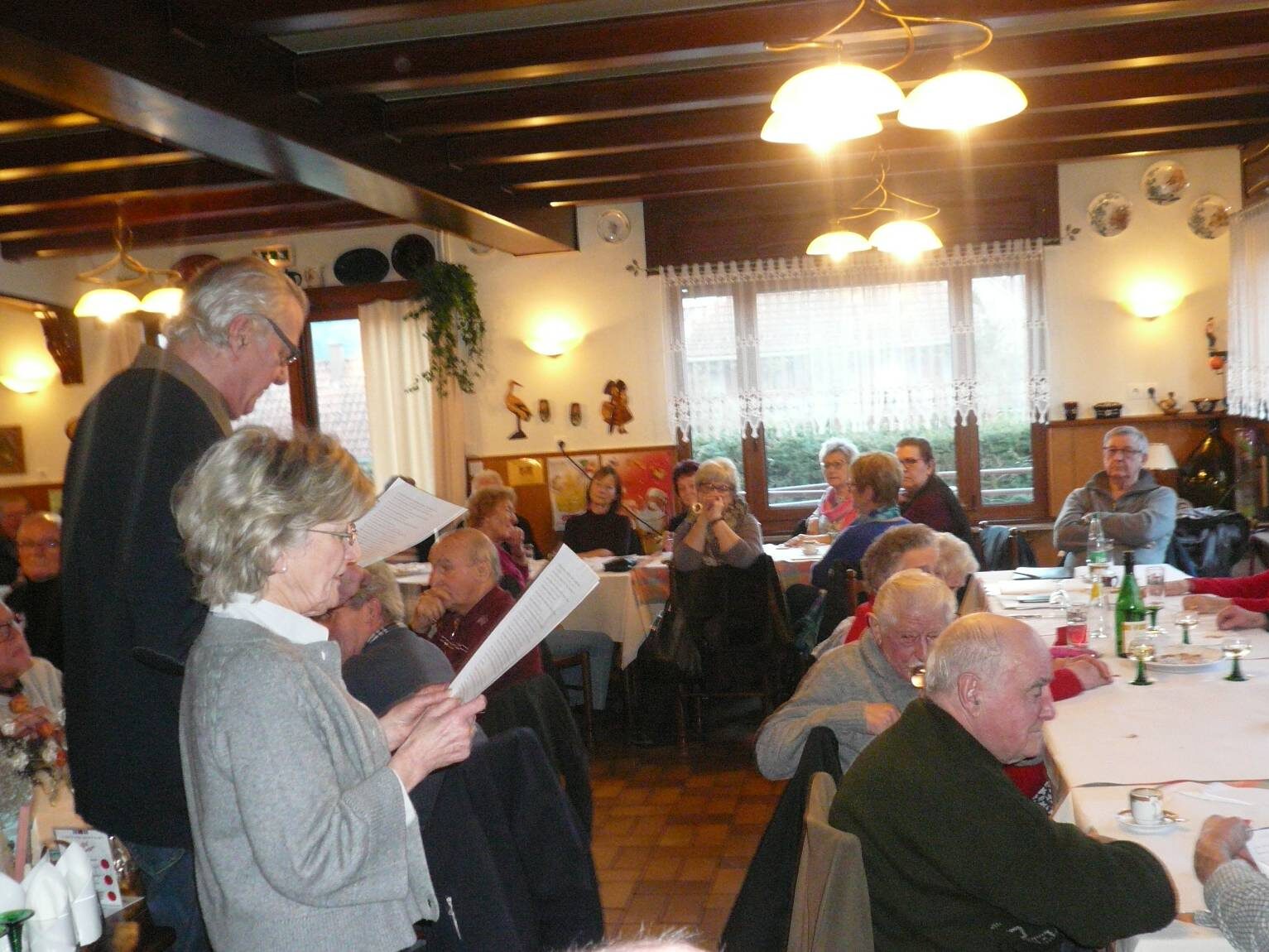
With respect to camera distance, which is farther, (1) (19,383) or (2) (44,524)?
(1) (19,383)

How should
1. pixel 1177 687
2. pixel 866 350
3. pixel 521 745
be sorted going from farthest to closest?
pixel 866 350 → pixel 1177 687 → pixel 521 745

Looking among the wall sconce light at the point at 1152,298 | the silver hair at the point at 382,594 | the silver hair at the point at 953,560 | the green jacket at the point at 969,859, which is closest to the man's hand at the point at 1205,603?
the silver hair at the point at 953,560

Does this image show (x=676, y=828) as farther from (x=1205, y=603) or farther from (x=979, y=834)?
(x=979, y=834)

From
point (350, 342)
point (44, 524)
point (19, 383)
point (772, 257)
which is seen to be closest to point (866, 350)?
point (772, 257)

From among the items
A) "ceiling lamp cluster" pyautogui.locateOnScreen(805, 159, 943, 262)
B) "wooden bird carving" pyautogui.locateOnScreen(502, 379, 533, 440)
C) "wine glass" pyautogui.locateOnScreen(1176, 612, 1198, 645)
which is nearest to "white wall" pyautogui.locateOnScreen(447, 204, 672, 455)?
"wooden bird carving" pyautogui.locateOnScreen(502, 379, 533, 440)

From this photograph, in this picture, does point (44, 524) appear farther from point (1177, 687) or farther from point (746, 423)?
point (746, 423)

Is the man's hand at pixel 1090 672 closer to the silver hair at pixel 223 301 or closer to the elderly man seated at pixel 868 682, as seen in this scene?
the elderly man seated at pixel 868 682

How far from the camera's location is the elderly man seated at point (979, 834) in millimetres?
1660

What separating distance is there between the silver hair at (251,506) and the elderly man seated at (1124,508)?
4.77 metres

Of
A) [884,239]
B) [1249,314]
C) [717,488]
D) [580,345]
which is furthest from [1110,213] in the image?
[717,488]

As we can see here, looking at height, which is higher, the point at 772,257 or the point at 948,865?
the point at 772,257

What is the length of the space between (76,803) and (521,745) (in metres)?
0.71

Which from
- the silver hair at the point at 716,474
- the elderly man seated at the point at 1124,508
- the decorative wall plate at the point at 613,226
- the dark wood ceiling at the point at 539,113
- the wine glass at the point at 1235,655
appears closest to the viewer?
the wine glass at the point at 1235,655

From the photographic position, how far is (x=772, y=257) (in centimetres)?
827
